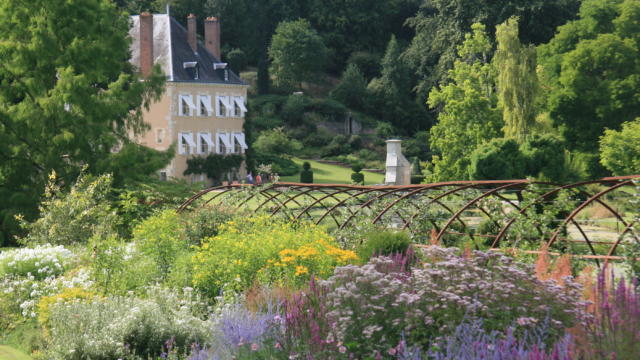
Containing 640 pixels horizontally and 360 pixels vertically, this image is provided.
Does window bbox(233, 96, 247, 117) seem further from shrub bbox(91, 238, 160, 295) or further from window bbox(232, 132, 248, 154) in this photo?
shrub bbox(91, 238, 160, 295)

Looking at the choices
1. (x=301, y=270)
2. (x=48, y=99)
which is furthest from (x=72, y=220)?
(x=301, y=270)

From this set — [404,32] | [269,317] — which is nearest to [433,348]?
[269,317]

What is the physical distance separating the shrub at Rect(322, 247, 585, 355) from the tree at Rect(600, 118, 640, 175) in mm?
23870

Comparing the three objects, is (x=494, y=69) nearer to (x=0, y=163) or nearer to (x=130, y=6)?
(x=0, y=163)

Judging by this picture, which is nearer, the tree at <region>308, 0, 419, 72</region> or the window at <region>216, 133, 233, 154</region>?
the window at <region>216, 133, 233, 154</region>

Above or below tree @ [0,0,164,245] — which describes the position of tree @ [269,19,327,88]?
above

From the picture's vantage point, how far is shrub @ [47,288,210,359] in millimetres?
7930

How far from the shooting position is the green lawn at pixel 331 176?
148 ft

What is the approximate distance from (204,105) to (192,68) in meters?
2.16

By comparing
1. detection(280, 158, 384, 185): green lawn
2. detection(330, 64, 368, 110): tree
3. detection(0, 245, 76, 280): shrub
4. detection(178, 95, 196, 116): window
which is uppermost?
detection(330, 64, 368, 110): tree

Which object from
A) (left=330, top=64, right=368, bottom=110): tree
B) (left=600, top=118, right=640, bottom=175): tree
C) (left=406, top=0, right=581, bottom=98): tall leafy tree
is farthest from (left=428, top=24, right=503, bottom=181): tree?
(left=330, top=64, right=368, bottom=110): tree

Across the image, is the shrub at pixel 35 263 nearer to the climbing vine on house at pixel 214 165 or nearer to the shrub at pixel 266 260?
the shrub at pixel 266 260

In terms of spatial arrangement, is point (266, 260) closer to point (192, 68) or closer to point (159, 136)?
point (159, 136)

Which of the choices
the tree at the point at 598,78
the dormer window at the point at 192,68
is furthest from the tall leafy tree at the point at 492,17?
the dormer window at the point at 192,68
